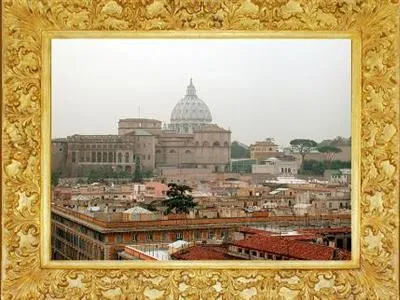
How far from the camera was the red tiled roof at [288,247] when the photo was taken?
8.69 feet

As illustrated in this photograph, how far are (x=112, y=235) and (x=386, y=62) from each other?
4.36 ft

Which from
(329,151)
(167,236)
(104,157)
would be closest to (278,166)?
(329,151)

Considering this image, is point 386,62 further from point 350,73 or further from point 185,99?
point 185,99

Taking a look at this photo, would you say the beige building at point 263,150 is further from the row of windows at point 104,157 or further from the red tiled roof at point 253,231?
the row of windows at point 104,157

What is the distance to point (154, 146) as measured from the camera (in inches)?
106

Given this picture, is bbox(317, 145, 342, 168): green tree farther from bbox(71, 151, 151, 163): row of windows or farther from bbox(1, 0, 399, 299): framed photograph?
bbox(71, 151, 151, 163): row of windows

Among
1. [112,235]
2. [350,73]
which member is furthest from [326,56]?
[112,235]

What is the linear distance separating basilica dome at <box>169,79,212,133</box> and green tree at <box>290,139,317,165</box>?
366mm

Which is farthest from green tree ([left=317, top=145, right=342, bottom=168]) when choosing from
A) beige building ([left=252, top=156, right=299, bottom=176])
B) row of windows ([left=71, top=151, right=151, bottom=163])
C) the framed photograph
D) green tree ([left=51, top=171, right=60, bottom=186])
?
green tree ([left=51, top=171, right=60, bottom=186])

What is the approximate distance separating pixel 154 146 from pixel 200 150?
0.65 ft

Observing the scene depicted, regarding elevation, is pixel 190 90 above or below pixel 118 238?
above

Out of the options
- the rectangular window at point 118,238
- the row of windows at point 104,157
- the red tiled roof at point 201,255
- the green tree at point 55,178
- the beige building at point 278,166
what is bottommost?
the red tiled roof at point 201,255

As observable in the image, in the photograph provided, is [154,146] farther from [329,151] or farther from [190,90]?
[329,151]

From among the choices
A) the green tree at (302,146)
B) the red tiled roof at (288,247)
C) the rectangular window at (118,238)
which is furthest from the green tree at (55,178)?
the green tree at (302,146)
